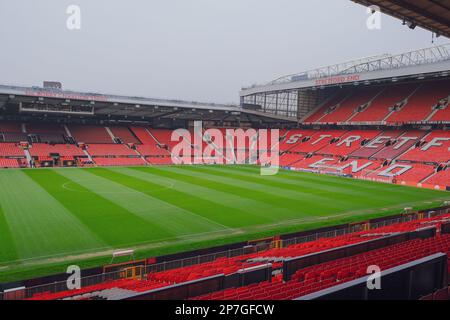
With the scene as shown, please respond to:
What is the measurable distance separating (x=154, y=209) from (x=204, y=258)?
936 centimetres

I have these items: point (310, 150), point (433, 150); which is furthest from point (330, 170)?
point (433, 150)

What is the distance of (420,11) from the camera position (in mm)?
11375

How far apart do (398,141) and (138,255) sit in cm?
4078

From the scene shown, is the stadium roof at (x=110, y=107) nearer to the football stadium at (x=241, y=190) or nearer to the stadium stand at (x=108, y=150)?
the football stadium at (x=241, y=190)

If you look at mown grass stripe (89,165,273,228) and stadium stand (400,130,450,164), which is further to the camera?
stadium stand (400,130,450,164)

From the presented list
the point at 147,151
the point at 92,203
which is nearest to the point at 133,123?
the point at 147,151

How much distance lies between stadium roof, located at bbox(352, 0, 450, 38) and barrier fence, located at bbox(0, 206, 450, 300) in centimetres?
934

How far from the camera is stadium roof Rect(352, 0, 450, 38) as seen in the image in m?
10.8

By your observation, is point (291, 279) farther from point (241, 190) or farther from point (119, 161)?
point (119, 161)

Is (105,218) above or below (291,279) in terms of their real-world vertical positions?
below

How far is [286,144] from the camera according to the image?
189ft

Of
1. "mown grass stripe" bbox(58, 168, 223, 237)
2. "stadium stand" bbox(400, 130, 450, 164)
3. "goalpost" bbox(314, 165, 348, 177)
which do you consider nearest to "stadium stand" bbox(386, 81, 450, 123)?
"stadium stand" bbox(400, 130, 450, 164)

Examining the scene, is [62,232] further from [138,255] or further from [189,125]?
[189,125]

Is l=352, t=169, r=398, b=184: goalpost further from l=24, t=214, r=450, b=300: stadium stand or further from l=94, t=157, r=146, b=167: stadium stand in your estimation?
l=24, t=214, r=450, b=300: stadium stand
